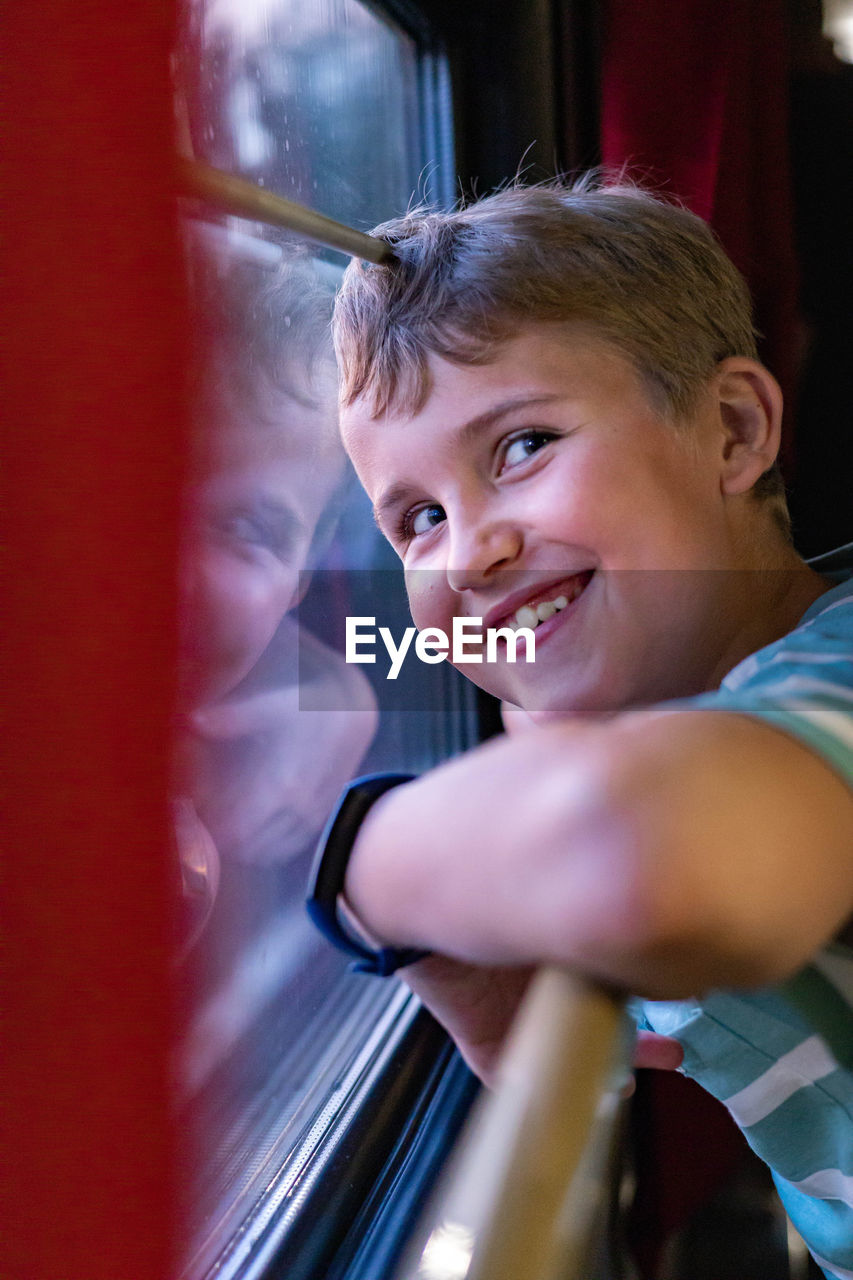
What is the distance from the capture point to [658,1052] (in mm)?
841

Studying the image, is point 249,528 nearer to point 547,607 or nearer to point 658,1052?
point 547,607

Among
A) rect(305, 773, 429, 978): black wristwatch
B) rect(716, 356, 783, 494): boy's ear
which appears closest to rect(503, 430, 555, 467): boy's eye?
rect(716, 356, 783, 494): boy's ear

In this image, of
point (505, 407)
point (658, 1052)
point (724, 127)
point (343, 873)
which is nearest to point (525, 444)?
point (505, 407)

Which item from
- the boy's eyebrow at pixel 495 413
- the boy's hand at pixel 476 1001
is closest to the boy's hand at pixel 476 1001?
the boy's hand at pixel 476 1001

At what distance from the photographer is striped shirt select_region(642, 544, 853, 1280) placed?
517 mm

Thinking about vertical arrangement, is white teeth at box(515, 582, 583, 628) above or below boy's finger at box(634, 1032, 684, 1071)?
above

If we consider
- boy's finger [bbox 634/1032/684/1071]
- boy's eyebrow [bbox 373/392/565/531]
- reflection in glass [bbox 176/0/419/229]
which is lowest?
→ boy's finger [bbox 634/1032/684/1071]

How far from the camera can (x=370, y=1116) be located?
0.94m

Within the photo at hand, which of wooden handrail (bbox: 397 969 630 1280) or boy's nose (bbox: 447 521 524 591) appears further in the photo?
boy's nose (bbox: 447 521 524 591)

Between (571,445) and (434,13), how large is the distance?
2.51 feet

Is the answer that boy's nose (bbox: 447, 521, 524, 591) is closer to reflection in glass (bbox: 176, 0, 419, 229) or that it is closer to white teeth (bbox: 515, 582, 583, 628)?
white teeth (bbox: 515, 582, 583, 628)

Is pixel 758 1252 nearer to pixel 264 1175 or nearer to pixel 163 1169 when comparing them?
pixel 264 1175

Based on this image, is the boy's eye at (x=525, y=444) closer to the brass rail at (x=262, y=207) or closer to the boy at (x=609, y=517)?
the boy at (x=609, y=517)

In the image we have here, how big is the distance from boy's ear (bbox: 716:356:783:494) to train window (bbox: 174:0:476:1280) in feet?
1.18
